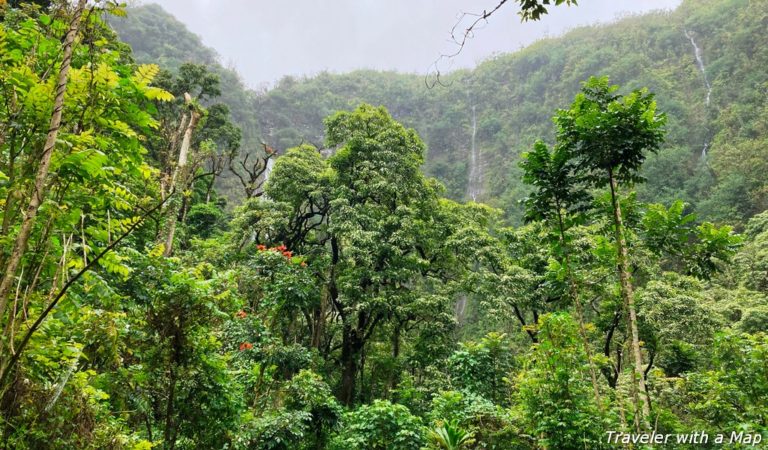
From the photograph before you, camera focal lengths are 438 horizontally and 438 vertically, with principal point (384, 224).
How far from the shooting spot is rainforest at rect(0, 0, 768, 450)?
2342 mm

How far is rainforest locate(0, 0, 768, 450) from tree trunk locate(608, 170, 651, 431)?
30 millimetres

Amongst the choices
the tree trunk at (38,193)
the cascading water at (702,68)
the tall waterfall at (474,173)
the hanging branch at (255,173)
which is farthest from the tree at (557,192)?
the tall waterfall at (474,173)

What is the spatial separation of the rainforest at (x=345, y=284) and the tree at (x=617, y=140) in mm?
25

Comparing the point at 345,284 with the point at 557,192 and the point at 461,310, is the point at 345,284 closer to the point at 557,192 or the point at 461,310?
the point at 557,192

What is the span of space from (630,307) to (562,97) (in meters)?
49.8

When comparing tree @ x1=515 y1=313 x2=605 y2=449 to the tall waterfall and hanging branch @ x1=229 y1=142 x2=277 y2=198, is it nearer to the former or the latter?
hanging branch @ x1=229 y1=142 x2=277 y2=198

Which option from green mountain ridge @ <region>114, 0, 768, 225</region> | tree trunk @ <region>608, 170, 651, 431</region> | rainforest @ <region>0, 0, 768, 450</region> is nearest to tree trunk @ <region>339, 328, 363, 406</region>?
rainforest @ <region>0, 0, 768, 450</region>

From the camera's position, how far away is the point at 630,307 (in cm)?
493

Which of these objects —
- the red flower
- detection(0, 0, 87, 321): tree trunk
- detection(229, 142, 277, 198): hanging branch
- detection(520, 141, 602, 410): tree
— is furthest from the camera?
detection(229, 142, 277, 198): hanging branch

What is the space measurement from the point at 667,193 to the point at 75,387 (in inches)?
1427

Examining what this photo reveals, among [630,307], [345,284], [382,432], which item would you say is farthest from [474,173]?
[630,307]

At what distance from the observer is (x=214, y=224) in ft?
61.1

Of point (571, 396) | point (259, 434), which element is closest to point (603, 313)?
point (571, 396)

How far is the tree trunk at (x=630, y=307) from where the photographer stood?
4.63 metres
